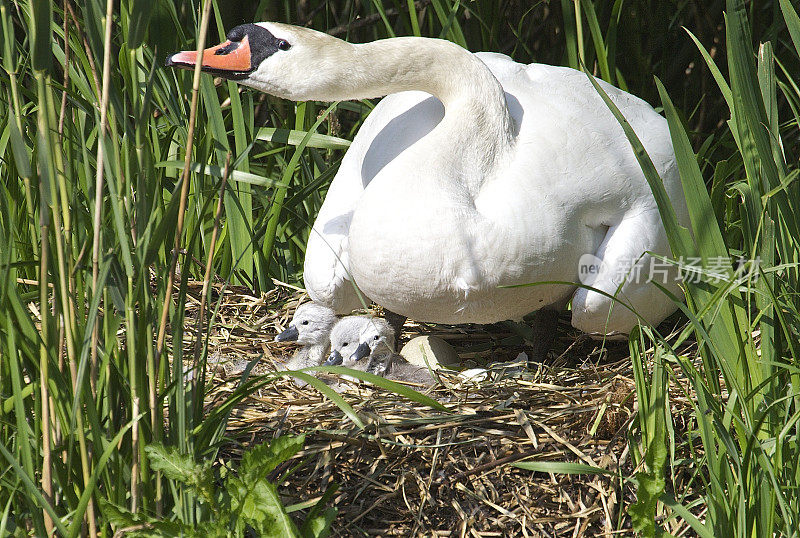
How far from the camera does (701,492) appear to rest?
6.61 ft

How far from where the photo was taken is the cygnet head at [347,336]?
285cm

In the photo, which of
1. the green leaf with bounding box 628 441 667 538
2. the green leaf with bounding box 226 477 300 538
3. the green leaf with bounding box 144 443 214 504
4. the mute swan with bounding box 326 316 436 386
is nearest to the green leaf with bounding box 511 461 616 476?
the green leaf with bounding box 628 441 667 538

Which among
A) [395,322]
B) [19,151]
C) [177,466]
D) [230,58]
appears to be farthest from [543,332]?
[19,151]

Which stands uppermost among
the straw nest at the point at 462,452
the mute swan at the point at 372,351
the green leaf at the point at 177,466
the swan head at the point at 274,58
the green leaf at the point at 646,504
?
the swan head at the point at 274,58

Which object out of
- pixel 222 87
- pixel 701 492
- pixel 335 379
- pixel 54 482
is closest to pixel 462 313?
pixel 335 379

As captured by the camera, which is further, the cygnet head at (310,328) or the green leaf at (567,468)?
the cygnet head at (310,328)

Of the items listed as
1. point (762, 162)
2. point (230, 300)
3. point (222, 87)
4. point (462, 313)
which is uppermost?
point (762, 162)

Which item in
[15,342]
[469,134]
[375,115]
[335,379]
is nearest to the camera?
[15,342]

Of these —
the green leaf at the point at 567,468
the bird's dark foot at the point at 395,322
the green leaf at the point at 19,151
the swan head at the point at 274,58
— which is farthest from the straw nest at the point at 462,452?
the swan head at the point at 274,58

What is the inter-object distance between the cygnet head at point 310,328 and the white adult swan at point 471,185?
16 centimetres

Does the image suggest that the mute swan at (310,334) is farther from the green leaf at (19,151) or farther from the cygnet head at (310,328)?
the green leaf at (19,151)

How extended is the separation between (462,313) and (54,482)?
3.85ft

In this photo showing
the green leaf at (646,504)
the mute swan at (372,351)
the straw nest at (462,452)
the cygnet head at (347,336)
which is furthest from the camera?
the cygnet head at (347,336)

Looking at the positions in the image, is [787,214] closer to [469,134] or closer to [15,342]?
[469,134]
